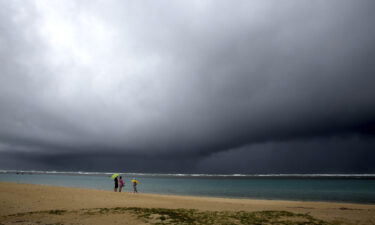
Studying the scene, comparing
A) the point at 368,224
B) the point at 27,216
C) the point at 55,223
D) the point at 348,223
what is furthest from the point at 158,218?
the point at 368,224

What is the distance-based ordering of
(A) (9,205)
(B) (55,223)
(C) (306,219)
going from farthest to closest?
1. (A) (9,205)
2. (C) (306,219)
3. (B) (55,223)

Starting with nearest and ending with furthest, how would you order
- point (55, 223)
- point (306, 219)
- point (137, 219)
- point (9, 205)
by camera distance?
1. point (55, 223)
2. point (137, 219)
3. point (306, 219)
4. point (9, 205)

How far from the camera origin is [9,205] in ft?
69.3

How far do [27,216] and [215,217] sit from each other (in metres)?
12.8

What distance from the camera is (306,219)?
16266 millimetres

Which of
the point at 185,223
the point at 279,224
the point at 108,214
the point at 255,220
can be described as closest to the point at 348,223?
the point at 279,224

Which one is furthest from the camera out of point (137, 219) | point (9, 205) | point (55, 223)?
point (9, 205)

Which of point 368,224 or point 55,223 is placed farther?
point 368,224

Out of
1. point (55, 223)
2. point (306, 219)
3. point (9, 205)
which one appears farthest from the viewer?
point (9, 205)

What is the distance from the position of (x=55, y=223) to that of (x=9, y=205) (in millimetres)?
10783

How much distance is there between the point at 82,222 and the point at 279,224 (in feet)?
39.0

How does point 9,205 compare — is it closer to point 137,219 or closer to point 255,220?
point 137,219

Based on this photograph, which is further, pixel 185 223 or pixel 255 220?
pixel 255 220

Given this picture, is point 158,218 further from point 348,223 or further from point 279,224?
point 348,223
